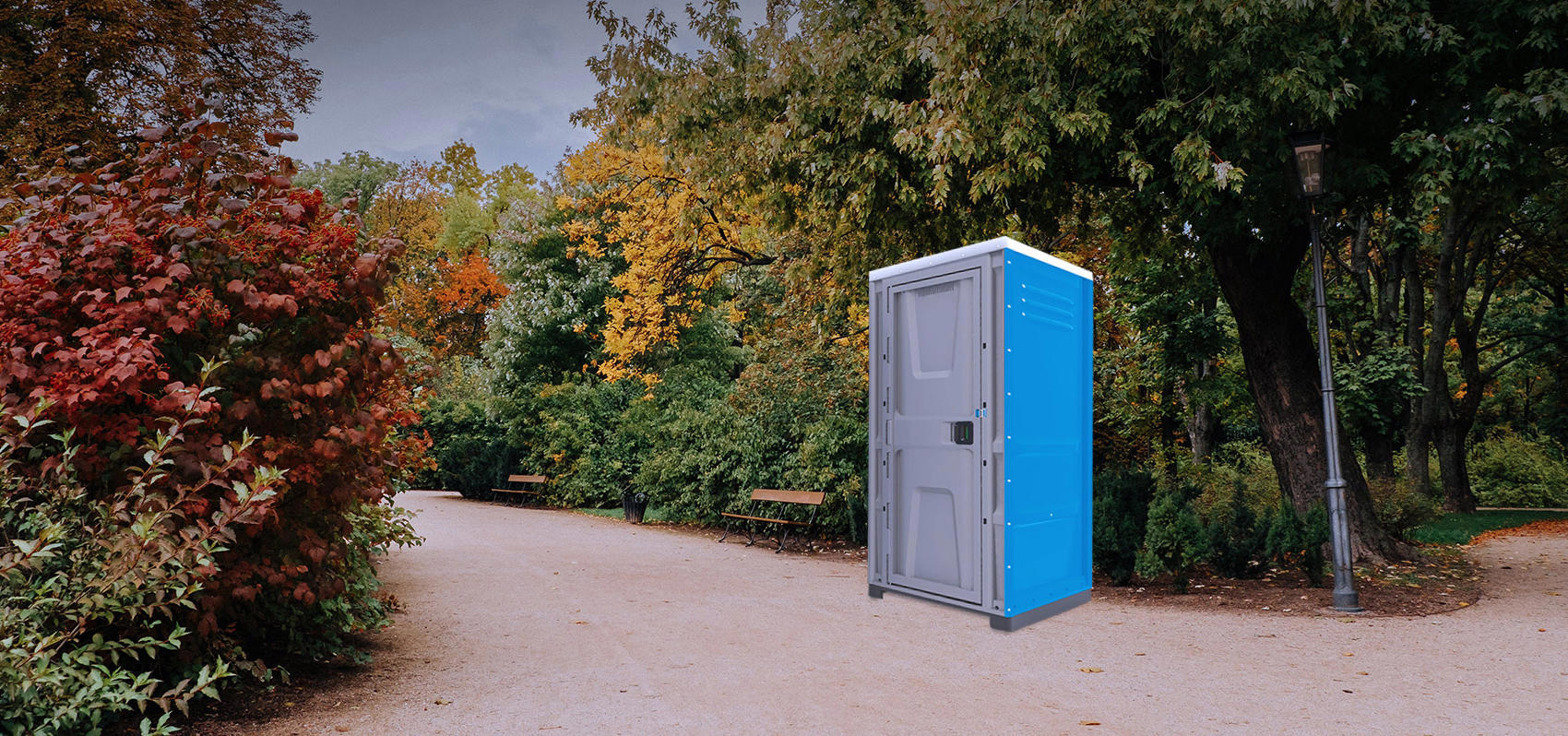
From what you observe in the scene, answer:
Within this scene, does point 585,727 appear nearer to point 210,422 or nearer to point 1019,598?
point 210,422

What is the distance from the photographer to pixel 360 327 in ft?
16.5

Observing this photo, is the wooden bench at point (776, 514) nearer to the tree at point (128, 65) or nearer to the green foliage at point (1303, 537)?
the green foliage at point (1303, 537)

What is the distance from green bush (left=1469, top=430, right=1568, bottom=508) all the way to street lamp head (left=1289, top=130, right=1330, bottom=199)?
745 inches

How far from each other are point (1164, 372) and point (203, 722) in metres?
12.5

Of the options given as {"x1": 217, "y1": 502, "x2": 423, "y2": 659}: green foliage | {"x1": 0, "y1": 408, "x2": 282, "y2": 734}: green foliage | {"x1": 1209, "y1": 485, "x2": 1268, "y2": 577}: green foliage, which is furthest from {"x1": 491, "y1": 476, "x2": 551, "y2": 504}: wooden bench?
{"x1": 0, "y1": 408, "x2": 282, "y2": 734}: green foliage

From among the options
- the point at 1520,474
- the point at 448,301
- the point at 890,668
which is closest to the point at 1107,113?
the point at 890,668

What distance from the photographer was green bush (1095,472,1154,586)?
343 inches

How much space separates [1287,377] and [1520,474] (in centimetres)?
1825

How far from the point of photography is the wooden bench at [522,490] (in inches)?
774

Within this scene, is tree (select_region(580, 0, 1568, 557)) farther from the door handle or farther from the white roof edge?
the door handle

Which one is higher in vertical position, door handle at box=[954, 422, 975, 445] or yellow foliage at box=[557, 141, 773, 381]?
yellow foliage at box=[557, 141, 773, 381]

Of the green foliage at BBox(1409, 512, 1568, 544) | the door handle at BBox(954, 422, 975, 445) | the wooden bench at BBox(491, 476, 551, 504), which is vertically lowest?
the green foliage at BBox(1409, 512, 1568, 544)

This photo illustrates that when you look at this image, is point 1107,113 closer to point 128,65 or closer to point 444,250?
point 128,65

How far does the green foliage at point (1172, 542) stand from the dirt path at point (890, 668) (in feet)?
2.75
